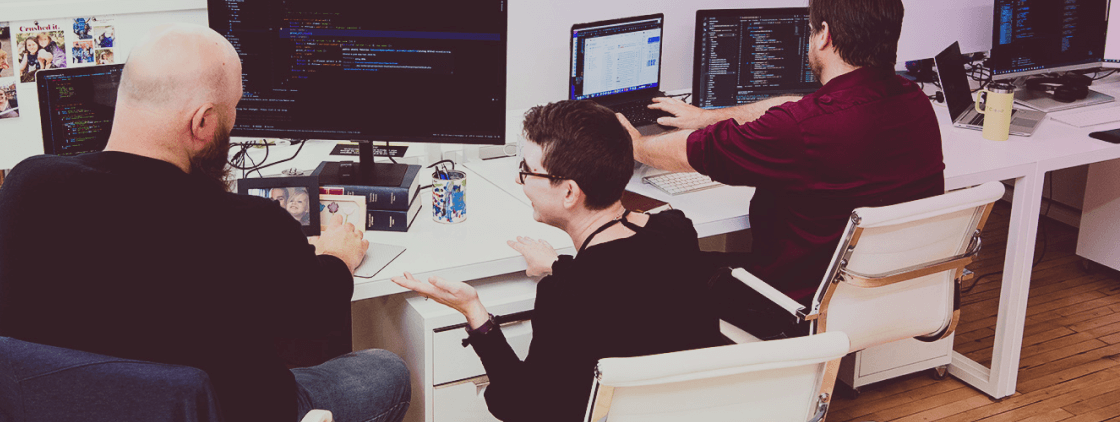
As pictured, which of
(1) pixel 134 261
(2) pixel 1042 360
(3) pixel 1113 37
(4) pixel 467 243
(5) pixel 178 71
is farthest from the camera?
(3) pixel 1113 37

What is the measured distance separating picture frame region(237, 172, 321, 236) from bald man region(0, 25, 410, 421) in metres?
0.38

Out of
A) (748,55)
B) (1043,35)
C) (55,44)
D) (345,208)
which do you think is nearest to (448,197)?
(345,208)

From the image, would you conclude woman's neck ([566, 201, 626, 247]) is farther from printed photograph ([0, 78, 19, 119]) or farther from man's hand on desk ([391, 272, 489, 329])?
printed photograph ([0, 78, 19, 119])

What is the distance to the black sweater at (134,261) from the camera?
1368 mm

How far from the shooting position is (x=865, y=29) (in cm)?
214

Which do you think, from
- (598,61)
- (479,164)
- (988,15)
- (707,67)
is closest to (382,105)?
(479,164)

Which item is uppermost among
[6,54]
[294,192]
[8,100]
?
[6,54]

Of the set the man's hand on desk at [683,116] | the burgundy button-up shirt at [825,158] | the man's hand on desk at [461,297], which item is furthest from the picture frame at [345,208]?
the man's hand on desk at [683,116]

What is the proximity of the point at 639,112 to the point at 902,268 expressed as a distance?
1018 mm

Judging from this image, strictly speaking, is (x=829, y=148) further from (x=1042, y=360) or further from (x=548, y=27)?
(x=1042, y=360)

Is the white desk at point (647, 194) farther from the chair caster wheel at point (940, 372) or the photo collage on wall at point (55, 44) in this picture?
the photo collage on wall at point (55, 44)

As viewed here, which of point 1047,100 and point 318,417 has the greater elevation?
point 1047,100

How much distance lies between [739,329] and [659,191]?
0.44 metres

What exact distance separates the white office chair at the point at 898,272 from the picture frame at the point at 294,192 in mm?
950
